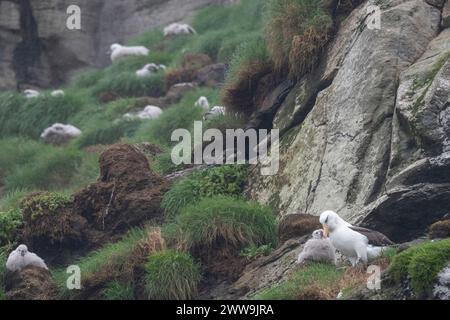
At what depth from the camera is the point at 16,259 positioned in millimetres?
15391

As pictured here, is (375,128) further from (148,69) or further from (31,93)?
(31,93)

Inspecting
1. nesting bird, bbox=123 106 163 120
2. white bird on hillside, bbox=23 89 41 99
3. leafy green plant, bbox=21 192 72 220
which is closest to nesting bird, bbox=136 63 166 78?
white bird on hillside, bbox=23 89 41 99

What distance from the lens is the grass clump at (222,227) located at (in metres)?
15.1

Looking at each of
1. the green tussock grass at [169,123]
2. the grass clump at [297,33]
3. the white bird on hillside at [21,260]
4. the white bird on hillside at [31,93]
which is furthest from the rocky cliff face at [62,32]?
the white bird on hillside at [21,260]

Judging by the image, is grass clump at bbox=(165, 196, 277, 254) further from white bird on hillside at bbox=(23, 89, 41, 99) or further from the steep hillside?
white bird on hillside at bbox=(23, 89, 41, 99)

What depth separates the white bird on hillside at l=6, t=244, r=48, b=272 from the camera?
15.4m

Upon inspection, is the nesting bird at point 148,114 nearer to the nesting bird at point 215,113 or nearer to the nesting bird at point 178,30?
the nesting bird at point 215,113

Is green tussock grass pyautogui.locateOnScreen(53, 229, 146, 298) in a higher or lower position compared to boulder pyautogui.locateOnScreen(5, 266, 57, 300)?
higher

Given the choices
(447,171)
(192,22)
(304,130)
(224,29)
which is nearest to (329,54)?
(304,130)

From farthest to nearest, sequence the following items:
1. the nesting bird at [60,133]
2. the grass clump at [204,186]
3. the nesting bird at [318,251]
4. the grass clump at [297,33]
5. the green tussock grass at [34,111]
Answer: the green tussock grass at [34,111] < the nesting bird at [60,133] < the grass clump at [297,33] < the grass clump at [204,186] < the nesting bird at [318,251]

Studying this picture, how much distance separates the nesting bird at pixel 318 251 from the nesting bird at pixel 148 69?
13.9 m

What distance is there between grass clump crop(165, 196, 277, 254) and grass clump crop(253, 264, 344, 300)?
172cm

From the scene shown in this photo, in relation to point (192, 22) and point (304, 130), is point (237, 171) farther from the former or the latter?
point (192, 22)

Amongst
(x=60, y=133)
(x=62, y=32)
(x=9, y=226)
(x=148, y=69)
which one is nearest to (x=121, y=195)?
(x=9, y=226)
